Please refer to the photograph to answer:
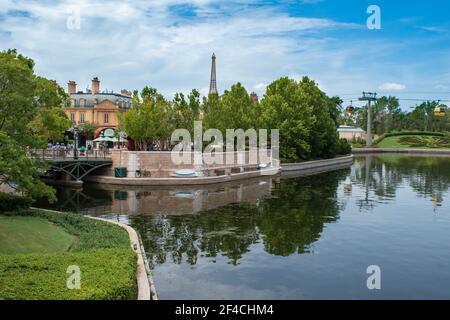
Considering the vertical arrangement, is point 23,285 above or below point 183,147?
below

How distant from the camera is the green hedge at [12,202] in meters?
27.5

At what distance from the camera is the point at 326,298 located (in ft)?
58.5

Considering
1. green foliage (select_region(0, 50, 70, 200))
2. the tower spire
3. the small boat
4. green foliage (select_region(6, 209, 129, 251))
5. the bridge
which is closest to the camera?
green foliage (select_region(6, 209, 129, 251))

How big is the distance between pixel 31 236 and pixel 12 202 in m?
7.10

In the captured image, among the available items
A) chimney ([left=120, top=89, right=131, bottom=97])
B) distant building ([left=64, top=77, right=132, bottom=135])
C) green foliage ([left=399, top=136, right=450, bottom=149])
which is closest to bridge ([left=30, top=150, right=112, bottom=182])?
distant building ([left=64, top=77, right=132, bottom=135])

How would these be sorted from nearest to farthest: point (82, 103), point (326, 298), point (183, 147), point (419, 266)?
point (326, 298)
point (419, 266)
point (183, 147)
point (82, 103)

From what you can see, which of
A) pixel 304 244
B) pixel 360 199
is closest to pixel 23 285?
pixel 304 244

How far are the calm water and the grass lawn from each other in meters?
87.8

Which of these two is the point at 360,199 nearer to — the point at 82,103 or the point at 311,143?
the point at 311,143

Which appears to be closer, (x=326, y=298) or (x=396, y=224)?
(x=326, y=298)

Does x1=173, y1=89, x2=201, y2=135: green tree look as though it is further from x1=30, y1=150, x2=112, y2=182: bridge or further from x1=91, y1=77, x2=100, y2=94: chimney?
x1=91, y1=77, x2=100, y2=94: chimney

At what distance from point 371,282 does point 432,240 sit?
978 centimetres

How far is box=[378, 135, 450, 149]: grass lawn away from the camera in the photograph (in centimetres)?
13182
